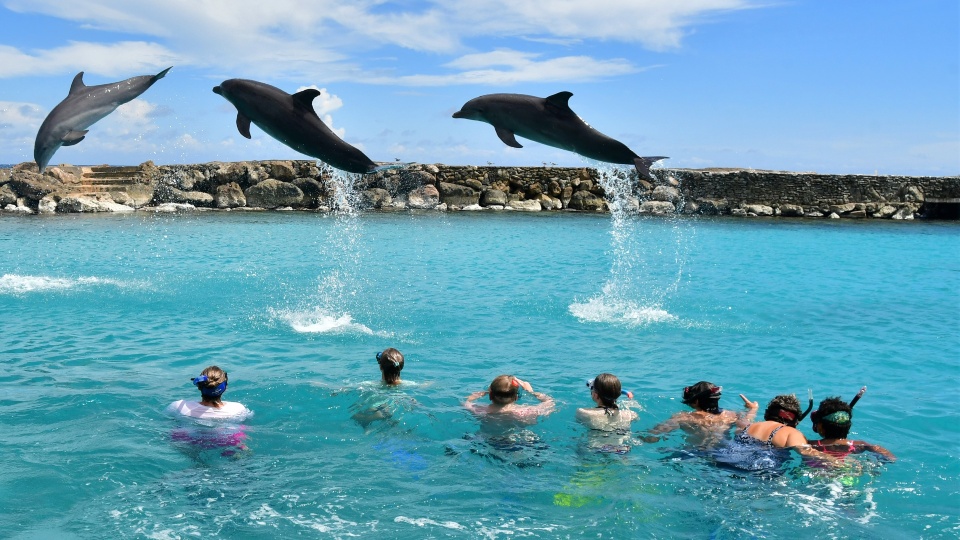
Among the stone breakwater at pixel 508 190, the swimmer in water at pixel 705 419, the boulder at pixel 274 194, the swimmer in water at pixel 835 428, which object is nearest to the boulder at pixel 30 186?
the stone breakwater at pixel 508 190

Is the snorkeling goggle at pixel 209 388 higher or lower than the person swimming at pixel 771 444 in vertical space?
higher

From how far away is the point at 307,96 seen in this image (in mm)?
4824

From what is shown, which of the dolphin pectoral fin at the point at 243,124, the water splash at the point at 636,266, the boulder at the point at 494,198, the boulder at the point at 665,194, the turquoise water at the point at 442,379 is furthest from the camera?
the boulder at the point at 665,194

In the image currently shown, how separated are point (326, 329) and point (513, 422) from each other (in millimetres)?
5950

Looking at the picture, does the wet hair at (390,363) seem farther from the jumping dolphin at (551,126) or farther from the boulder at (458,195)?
the boulder at (458,195)

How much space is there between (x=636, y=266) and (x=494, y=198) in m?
18.5

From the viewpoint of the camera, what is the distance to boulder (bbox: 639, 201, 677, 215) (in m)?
38.2

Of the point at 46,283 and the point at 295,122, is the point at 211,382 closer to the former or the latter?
the point at 295,122

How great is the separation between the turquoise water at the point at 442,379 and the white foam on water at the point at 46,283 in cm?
11

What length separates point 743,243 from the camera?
27219 mm

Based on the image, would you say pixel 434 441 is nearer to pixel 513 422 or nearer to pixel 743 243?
pixel 513 422

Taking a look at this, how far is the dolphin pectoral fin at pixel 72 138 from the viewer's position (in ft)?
22.5

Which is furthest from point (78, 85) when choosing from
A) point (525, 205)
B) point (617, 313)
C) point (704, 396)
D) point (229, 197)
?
point (525, 205)

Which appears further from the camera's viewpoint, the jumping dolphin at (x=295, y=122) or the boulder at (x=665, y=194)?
the boulder at (x=665, y=194)
